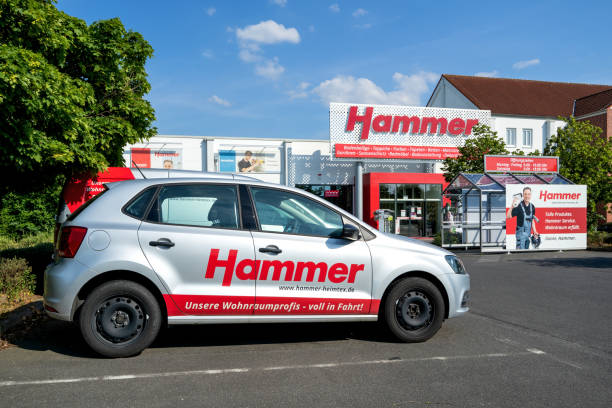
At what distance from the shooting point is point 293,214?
202 inches

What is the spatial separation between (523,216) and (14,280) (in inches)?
624

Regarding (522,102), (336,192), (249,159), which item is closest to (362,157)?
(336,192)

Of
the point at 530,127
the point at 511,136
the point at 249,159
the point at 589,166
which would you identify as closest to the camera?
the point at 589,166

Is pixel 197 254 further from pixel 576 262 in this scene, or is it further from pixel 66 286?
pixel 576 262

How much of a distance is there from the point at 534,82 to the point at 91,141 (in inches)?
1775

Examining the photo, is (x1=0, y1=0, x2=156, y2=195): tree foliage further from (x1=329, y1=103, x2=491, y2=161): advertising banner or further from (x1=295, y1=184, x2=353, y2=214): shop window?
(x1=295, y1=184, x2=353, y2=214): shop window

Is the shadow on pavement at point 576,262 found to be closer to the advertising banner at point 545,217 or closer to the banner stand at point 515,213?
the advertising banner at point 545,217

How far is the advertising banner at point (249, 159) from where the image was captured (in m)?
29.8

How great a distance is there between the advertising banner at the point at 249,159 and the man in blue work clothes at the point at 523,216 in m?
16.3

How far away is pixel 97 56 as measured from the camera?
861 cm

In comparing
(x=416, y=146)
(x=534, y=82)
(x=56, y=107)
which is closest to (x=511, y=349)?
(x=56, y=107)

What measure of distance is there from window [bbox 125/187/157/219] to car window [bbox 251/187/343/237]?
104cm

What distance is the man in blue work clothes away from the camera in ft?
56.6

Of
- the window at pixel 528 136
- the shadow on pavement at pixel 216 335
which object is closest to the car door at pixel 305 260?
the shadow on pavement at pixel 216 335
